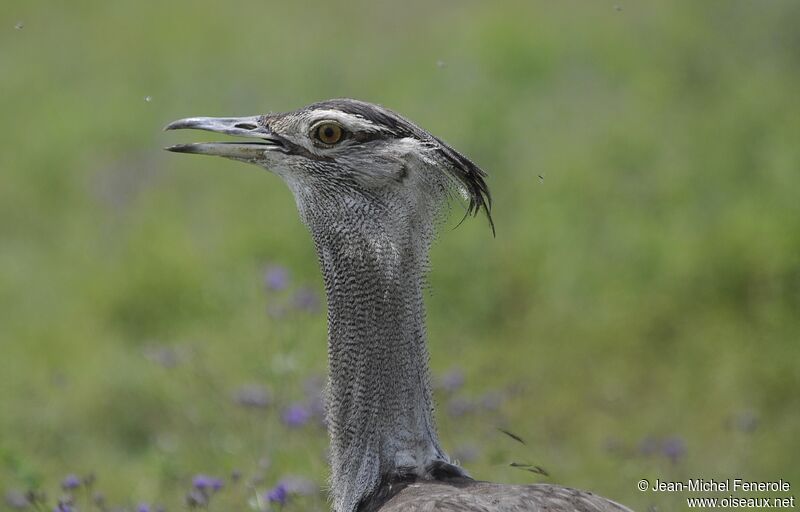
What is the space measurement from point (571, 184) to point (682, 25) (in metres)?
1.89

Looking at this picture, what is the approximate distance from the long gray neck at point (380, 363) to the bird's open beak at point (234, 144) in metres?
0.28

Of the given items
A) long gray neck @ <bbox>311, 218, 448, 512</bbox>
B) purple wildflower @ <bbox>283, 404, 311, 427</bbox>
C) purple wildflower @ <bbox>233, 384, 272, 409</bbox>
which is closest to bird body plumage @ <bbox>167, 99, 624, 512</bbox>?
long gray neck @ <bbox>311, 218, 448, 512</bbox>

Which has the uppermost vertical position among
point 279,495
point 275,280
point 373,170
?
point 373,170

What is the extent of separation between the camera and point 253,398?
11.6ft

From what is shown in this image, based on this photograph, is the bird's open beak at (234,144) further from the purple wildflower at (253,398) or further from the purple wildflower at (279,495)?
the purple wildflower at (253,398)

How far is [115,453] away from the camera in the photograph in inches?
171

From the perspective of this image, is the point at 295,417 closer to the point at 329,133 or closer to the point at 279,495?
the point at 279,495

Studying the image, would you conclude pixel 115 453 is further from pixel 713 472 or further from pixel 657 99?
pixel 657 99

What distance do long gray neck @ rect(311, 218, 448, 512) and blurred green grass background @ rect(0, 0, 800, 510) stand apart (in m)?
0.75

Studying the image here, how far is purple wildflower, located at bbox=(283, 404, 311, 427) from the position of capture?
10.4 feet

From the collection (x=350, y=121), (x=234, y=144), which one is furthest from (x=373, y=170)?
(x=234, y=144)

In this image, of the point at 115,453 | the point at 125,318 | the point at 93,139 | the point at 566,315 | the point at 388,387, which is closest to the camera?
the point at 388,387

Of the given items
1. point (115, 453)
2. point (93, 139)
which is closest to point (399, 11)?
point (93, 139)

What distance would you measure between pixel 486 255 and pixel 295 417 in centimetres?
193
